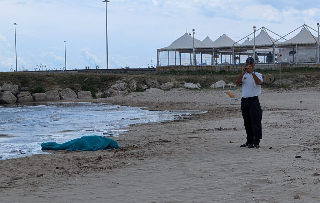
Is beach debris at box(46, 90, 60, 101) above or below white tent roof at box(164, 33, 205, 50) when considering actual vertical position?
below

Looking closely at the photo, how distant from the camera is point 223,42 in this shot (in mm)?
50062

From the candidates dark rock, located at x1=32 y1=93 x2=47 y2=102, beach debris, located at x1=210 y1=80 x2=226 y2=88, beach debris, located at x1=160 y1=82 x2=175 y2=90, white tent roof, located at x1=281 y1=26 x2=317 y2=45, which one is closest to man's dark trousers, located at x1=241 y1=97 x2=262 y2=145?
beach debris, located at x1=210 y1=80 x2=226 y2=88

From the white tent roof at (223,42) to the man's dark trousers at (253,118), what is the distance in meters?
40.7

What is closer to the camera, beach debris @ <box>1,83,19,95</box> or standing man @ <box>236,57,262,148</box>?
standing man @ <box>236,57,262,148</box>

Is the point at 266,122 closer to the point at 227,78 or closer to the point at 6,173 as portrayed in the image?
the point at 6,173

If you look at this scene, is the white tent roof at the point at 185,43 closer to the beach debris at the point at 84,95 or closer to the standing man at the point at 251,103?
the beach debris at the point at 84,95

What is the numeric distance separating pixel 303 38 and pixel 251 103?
38.1 meters

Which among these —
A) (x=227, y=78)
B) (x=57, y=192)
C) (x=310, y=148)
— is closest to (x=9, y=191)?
(x=57, y=192)

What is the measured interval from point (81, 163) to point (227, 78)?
103ft

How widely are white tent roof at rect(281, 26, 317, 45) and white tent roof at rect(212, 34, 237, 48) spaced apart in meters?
6.71

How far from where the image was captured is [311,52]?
46.0 m

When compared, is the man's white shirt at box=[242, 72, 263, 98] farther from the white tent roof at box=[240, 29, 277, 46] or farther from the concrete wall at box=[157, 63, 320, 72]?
the white tent roof at box=[240, 29, 277, 46]

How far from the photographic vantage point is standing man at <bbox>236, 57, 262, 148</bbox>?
29.1 ft

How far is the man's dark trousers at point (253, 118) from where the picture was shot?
28.9 feet
